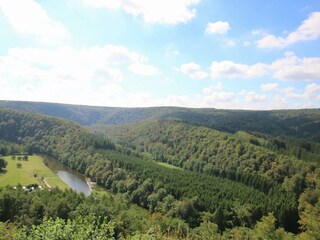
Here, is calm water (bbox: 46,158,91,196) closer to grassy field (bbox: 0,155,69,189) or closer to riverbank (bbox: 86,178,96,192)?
riverbank (bbox: 86,178,96,192)

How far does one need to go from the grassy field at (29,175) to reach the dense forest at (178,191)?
14583 millimetres

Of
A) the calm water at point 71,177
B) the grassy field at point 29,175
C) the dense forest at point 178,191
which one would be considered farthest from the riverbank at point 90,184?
the grassy field at point 29,175

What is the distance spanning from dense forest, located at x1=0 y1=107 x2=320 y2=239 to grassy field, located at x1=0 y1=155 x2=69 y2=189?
A: 1458 cm

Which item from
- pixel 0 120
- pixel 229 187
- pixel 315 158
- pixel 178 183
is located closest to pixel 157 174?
pixel 178 183

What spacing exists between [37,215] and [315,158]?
362 feet

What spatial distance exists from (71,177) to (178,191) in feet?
169

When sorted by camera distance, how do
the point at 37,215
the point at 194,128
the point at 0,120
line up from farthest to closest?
the point at 0,120 → the point at 194,128 → the point at 37,215

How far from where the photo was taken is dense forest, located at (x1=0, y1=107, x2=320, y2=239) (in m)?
52.4

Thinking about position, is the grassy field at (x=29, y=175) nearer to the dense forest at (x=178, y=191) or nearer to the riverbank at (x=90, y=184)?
the riverbank at (x=90, y=184)

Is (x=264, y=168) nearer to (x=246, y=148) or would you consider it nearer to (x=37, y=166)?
(x=246, y=148)

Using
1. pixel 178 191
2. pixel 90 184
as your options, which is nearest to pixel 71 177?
pixel 90 184

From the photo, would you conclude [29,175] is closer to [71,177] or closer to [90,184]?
[71,177]

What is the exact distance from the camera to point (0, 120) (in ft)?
653

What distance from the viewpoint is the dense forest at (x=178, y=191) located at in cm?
5238
